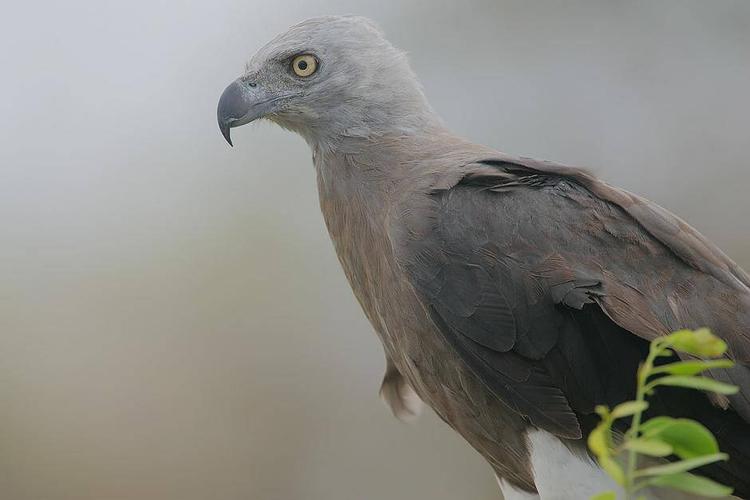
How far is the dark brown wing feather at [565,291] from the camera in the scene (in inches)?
73.5

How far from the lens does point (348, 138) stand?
243cm

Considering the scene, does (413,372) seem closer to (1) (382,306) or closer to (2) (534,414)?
(1) (382,306)

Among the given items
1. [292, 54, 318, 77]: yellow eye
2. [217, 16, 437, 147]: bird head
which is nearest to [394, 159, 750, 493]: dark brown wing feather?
[217, 16, 437, 147]: bird head

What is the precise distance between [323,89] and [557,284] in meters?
0.94

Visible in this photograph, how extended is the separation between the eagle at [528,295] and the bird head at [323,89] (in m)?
0.13

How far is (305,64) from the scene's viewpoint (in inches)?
98.3

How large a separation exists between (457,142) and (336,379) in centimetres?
246

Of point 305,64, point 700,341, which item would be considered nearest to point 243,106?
point 305,64

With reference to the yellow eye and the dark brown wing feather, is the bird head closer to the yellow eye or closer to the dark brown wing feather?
the yellow eye

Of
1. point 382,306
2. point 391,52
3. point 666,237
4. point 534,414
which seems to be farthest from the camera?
point 391,52

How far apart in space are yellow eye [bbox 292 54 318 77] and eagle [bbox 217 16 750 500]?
0.30 m

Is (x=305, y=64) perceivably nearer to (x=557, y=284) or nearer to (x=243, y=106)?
(x=243, y=106)

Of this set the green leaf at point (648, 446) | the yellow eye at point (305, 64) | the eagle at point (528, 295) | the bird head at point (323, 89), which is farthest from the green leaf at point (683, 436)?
the yellow eye at point (305, 64)

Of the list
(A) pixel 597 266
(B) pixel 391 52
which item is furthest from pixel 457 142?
(A) pixel 597 266
